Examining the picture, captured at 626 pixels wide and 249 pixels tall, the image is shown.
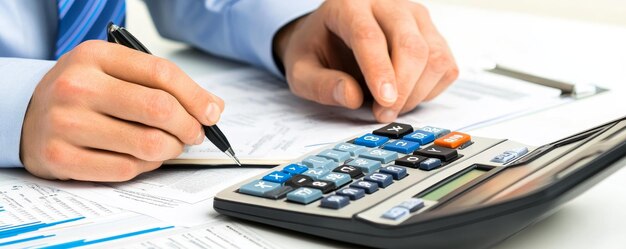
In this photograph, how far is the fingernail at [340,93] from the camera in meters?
0.77

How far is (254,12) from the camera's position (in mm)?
996

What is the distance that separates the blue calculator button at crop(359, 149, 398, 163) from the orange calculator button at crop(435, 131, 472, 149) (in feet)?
0.12

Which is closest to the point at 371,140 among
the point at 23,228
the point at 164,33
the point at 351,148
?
the point at 351,148

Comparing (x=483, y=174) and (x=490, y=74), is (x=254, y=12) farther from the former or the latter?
(x=483, y=174)

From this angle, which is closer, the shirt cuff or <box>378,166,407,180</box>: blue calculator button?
<box>378,166,407,180</box>: blue calculator button

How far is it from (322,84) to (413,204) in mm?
340

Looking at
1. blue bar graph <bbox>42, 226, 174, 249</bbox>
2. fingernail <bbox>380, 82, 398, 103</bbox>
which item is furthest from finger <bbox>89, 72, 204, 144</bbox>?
fingernail <bbox>380, 82, 398, 103</bbox>

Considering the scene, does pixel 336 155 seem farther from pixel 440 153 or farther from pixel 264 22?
pixel 264 22

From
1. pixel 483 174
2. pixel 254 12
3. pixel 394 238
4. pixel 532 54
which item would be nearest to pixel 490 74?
pixel 532 54

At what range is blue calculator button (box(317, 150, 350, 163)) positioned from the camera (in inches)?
22.5

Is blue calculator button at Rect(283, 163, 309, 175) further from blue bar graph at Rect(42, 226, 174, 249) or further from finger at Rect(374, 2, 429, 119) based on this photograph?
finger at Rect(374, 2, 429, 119)

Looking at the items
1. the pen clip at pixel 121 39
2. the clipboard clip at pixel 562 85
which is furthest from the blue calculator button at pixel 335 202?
the clipboard clip at pixel 562 85

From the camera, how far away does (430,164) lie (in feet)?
1.78

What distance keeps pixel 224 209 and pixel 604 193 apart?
0.85ft
